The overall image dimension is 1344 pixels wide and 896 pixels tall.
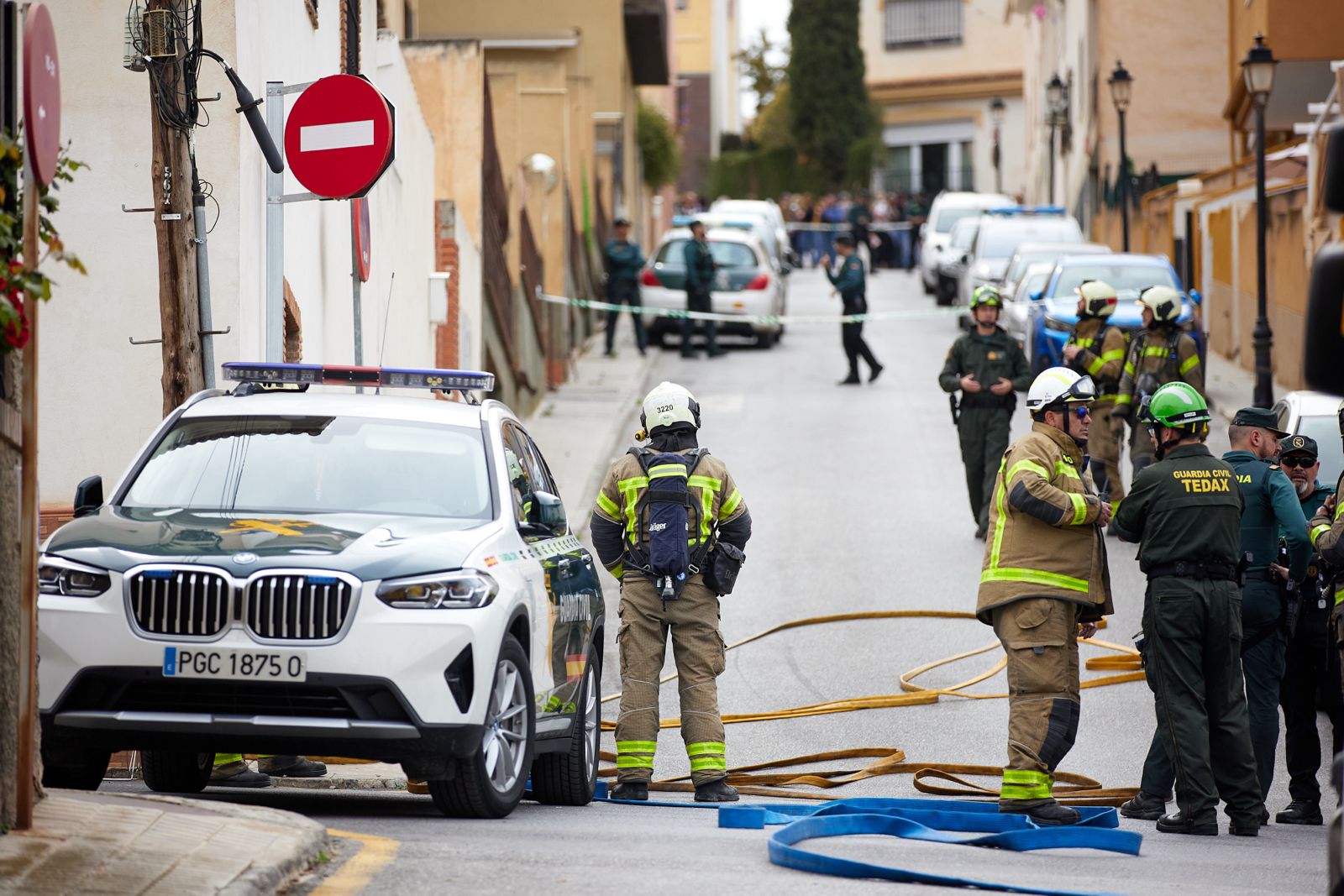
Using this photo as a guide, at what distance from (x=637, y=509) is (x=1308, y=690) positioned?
3142 mm

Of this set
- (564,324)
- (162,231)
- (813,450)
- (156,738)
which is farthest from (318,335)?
(564,324)

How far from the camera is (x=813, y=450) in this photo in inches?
902

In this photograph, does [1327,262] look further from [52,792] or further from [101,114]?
[101,114]

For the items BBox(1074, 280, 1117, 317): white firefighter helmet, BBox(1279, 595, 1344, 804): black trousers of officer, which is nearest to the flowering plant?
BBox(1279, 595, 1344, 804): black trousers of officer

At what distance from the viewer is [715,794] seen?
30.6ft

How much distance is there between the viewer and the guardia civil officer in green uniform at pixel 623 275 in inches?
1235

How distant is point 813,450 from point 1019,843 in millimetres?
14693

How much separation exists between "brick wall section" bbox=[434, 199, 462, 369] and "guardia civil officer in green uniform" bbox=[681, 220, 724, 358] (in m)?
8.65

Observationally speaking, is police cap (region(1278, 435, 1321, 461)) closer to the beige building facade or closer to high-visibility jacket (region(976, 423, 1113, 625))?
high-visibility jacket (region(976, 423, 1113, 625))

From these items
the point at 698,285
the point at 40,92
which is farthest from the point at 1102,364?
the point at 698,285

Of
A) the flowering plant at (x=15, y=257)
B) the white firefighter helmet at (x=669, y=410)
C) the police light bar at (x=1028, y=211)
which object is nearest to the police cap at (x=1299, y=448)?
the white firefighter helmet at (x=669, y=410)

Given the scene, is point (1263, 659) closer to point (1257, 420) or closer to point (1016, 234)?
point (1257, 420)

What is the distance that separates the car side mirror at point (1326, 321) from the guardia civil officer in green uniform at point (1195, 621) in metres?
4.09

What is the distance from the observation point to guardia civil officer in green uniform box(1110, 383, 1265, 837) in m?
8.91
